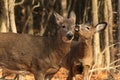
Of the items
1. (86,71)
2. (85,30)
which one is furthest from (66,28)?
(86,71)

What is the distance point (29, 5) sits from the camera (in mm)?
21375

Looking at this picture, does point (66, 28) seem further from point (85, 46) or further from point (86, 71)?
point (86, 71)

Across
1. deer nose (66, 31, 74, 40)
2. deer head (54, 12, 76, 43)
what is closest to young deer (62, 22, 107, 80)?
deer head (54, 12, 76, 43)

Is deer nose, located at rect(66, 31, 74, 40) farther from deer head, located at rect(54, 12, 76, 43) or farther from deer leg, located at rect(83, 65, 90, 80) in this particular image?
deer leg, located at rect(83, 65, 90, 80)

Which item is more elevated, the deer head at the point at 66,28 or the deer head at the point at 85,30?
the deer head at the point at 66,28

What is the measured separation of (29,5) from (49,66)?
13138 mm

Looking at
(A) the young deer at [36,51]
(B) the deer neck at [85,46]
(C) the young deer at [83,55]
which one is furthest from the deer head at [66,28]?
(B) the deer neck at [85,46]

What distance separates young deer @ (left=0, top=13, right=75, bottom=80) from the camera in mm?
8484

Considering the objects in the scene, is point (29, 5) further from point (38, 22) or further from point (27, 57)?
point (27, 57)

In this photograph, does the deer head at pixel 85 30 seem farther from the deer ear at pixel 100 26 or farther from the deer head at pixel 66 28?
the deer head at pixel 66 28

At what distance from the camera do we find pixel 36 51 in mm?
8656

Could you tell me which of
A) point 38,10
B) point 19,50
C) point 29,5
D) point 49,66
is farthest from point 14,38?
point 38,10

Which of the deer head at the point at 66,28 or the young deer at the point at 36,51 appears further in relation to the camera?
the young deer at the point at 36,51

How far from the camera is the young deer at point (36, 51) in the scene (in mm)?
8484
